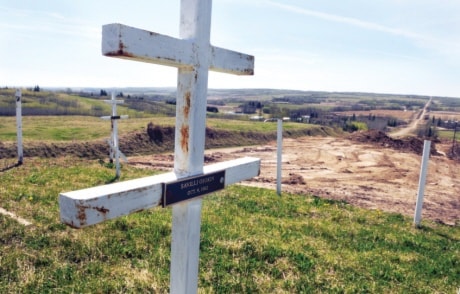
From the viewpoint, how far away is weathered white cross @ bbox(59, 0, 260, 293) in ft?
6.26

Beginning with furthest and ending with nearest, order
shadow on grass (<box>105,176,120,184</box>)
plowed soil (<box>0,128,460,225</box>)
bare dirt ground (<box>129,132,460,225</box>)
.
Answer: plowed soil (<box>0,128,460,225</box>)
bare dirt ground (<box>129,132,460,225</box>)
shadow on grass (<box>105,176,120,184</box>)

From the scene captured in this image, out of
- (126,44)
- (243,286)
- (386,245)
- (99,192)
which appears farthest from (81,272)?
(386,245)

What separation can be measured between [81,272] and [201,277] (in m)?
1.48

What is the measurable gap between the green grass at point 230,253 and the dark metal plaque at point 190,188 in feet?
6.90

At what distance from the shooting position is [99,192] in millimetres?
1989

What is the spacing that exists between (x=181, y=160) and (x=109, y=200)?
626mm

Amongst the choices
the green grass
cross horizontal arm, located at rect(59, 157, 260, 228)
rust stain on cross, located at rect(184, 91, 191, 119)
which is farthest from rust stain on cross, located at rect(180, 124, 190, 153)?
the green grass

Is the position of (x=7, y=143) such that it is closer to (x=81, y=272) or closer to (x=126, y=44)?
(x=81, y=272)

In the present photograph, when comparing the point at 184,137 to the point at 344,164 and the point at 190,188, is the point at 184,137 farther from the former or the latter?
the point at 344,164

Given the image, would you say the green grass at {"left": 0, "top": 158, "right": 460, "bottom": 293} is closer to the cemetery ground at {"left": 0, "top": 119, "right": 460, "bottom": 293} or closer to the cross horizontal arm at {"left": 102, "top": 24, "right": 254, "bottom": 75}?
the cemetery ground at {"left": 0, "top": 119, "right": 460, "bottom": 293}

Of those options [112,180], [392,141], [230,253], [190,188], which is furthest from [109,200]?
[392,141]

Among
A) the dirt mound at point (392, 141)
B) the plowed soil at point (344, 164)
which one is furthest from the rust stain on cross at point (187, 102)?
the dirt mound at point (392, 141)

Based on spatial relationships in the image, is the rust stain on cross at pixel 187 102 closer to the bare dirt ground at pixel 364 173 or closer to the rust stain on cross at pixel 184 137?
the rust stain on cross at pixel 184 137

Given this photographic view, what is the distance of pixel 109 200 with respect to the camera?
6.52 feet
